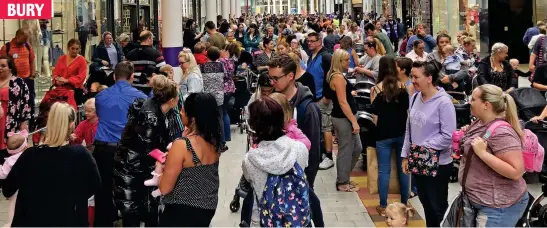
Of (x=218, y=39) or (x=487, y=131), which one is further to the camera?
(x=218, y=39)

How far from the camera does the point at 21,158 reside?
4.63 meters

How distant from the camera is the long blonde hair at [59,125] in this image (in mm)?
4664

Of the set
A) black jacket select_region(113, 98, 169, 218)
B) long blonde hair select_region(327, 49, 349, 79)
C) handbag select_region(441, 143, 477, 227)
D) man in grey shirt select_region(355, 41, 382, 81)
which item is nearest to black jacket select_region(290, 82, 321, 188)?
black jacket select_region(113, 98, 169, 218)

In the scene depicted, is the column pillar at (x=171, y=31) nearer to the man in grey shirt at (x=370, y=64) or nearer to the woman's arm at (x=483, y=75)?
the man in grey shirt at (x=370, y=64)

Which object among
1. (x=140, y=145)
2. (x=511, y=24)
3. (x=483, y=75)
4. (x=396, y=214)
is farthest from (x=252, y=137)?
(x=511, y=24)

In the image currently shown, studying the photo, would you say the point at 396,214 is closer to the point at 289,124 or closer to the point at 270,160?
the point at 289,124

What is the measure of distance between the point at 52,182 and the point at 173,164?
72 centimetres

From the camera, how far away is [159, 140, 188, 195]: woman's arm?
4480 millimetres

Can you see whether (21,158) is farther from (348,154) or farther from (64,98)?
(64,98)

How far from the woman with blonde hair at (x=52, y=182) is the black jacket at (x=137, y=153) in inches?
68.1

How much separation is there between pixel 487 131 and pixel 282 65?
2.03 m

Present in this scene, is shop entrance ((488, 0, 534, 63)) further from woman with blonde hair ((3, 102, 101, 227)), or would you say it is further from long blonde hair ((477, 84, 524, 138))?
woman with blonde hair ((3, 102, 101, 227))

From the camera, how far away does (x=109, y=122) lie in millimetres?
6926

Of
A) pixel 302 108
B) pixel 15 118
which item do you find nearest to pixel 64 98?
pixel 15 118
